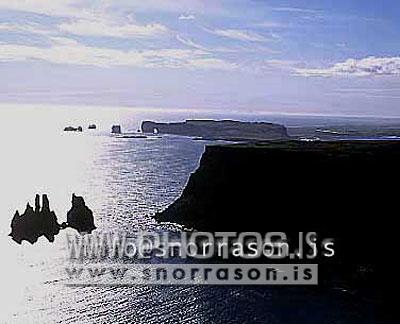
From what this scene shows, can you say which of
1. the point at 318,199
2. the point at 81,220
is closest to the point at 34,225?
the point at 81,220

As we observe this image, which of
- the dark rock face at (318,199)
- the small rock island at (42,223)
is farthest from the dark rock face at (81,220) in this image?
the dark rock face at (318,199)

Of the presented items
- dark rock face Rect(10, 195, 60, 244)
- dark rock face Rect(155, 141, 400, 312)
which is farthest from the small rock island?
dark rock face Rect(155, 141, 400, 312)

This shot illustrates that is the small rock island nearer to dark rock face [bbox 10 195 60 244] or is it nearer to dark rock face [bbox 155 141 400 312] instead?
dark rock face [bbox 10 195 60 244]

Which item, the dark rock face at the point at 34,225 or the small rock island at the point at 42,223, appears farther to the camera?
the small rock island at the point at 42,223

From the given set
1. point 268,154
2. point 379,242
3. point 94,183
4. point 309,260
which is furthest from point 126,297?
point 94,183

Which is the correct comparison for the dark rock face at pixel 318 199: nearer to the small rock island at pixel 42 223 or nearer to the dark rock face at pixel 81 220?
the dark rock face at pixel 81 220

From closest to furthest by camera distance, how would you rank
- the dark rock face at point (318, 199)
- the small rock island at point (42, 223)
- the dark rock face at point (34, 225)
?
1. the dark rock face at point (318, 199)
2. the dark rock face at point (34, 225)
3. the small rock island at point (42, 223)

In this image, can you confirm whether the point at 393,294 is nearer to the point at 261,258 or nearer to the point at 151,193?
the point at 261,258
